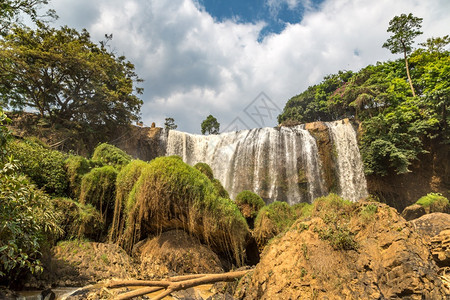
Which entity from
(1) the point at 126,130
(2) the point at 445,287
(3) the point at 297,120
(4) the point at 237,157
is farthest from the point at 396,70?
(2) the point at 445,287

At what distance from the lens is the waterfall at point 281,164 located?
58.7 ft

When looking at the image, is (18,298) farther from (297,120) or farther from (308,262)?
(297,120)

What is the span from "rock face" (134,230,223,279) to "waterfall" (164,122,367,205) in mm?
11279

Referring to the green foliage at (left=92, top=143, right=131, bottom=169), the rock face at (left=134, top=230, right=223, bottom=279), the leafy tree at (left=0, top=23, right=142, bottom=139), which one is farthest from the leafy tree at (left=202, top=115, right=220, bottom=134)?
the rock face at (left=134, top=230, right=223, bottom=279)

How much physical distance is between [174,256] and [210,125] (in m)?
31.9

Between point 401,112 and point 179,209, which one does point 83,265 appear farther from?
point 401,112

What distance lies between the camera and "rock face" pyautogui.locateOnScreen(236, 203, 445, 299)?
2.34 meters

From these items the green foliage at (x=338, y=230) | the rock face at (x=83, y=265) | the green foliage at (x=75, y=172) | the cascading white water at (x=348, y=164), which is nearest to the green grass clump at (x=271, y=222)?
the rock face at (x=83, y=265)

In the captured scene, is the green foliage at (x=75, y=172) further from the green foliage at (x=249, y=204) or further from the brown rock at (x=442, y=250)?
the brown rock at (x=442, y=250)

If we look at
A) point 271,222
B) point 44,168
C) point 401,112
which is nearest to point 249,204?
point 271,222

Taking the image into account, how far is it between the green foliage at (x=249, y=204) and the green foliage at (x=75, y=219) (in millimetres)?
5713

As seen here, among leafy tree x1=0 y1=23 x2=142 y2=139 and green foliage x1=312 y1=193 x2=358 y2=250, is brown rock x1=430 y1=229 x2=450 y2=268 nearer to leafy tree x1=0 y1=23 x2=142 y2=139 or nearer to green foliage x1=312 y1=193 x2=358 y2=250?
green foliage x1=312 y1=193 x2=358 y2=250

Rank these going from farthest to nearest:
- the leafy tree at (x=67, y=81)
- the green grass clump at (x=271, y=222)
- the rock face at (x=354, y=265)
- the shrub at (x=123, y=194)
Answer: the leafy tree at (x=67, y=81)
the green grass clump at (x=271, y=222)
the shrub at (x=123, y=194)
the rock face at (x=354, y=265)

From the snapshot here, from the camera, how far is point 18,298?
4.68 metres
